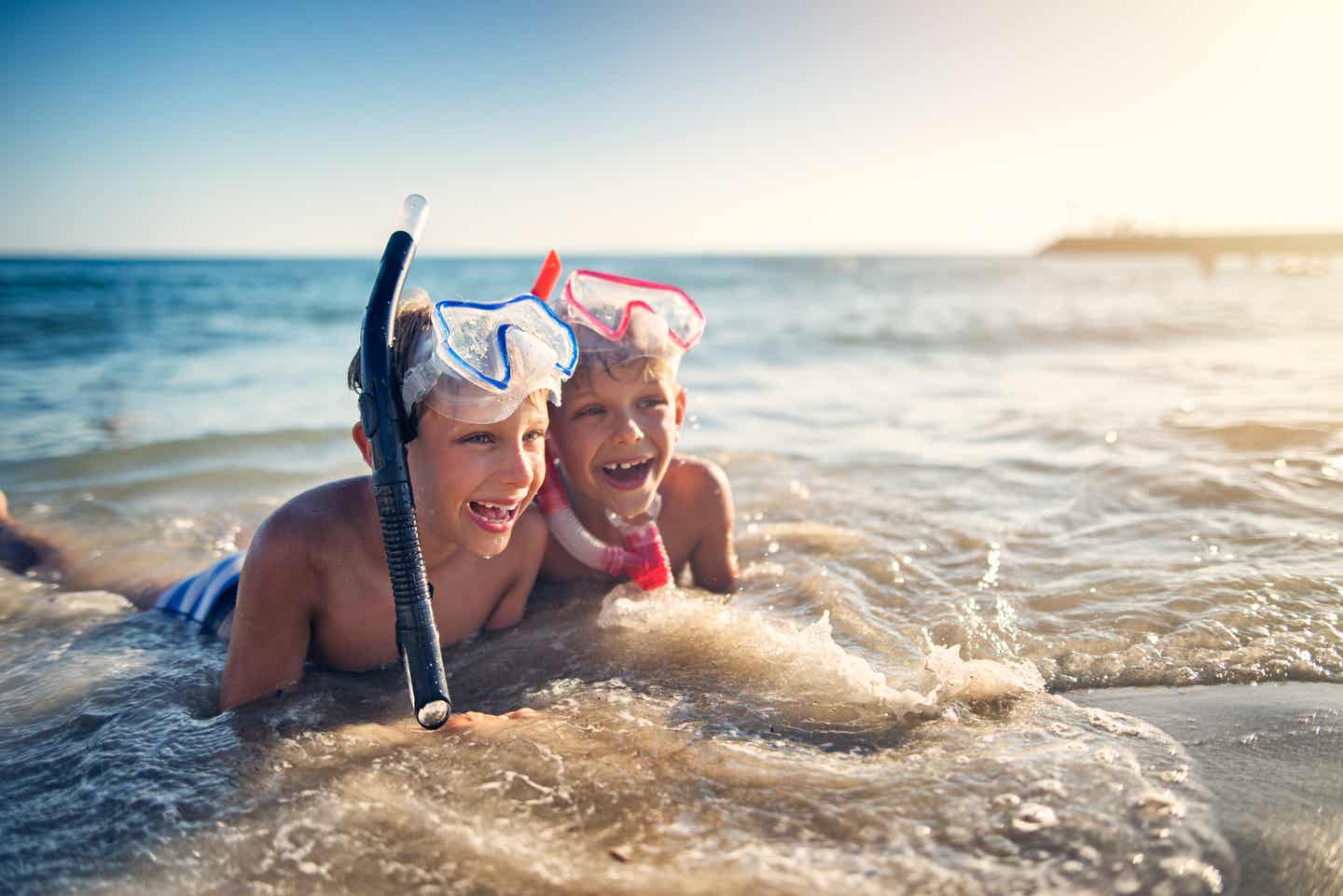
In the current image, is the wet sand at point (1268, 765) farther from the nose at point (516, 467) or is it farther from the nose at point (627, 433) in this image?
the nose at point (516, 467)

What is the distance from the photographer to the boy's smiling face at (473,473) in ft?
8.50

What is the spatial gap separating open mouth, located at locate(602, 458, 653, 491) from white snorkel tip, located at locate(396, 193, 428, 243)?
1.19m

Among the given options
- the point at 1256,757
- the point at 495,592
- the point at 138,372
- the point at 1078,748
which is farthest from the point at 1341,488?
the point at 138,372

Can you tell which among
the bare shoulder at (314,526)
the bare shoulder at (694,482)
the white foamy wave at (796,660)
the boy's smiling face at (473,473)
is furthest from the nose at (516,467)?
the bare shoulder at (694,482)

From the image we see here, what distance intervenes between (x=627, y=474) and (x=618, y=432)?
0.64ft

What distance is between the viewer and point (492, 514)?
271cm

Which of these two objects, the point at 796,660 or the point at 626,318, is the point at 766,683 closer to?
the point at 796,660

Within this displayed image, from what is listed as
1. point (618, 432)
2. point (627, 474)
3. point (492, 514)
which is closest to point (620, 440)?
point (618, 432)

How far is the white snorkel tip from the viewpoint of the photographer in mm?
2346

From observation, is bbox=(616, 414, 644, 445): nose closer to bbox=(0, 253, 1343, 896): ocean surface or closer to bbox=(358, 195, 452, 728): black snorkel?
bbox=(0, 253, 1343, 896): ocean surface

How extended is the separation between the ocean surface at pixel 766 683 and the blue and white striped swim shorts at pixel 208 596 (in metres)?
0.10

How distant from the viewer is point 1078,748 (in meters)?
2.32

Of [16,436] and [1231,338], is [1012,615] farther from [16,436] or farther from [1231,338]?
[1231,338]

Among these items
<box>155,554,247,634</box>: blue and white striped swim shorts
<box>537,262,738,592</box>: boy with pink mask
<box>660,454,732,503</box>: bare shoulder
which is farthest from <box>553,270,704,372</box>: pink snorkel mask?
<box>155,554,247,634</box>: blue and white striped swim shorts
